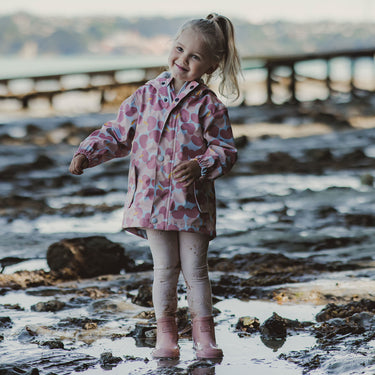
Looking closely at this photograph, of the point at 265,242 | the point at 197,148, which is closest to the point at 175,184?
the point at 197,148

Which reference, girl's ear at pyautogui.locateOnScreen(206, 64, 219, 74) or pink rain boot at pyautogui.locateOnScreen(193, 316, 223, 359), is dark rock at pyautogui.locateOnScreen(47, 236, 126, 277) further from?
girl's ear at pyautogui.locateOnScreen(206, 64, 219, 74)

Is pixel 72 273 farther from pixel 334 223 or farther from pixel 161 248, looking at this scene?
pixel 334 223

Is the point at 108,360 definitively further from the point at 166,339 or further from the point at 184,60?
the point at 184,60

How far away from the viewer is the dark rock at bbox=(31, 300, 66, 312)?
13.3ft

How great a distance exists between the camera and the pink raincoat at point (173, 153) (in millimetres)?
3213

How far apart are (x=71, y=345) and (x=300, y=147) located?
9.08 metres

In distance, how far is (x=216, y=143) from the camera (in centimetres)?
324

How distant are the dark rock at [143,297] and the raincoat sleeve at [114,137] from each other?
1.04m

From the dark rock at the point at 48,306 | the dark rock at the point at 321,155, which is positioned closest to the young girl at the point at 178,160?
the dark rock at the point at 48,306

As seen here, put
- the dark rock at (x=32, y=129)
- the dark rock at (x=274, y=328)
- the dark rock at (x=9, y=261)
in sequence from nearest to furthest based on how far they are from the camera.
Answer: the dark rock at (x=274, y=328) → the dark rock at (x=9, y=261) → the dark rock at (x=32, y=129)

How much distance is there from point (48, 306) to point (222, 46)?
164 centimetres

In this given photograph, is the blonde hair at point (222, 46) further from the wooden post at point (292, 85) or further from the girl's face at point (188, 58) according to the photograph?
the wooden post at point (292, 85)

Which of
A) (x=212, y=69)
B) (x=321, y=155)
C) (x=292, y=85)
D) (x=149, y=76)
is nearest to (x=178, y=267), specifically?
(x=212, y=69)

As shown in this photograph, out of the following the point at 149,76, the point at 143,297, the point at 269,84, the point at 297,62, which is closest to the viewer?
the point at 143,297
